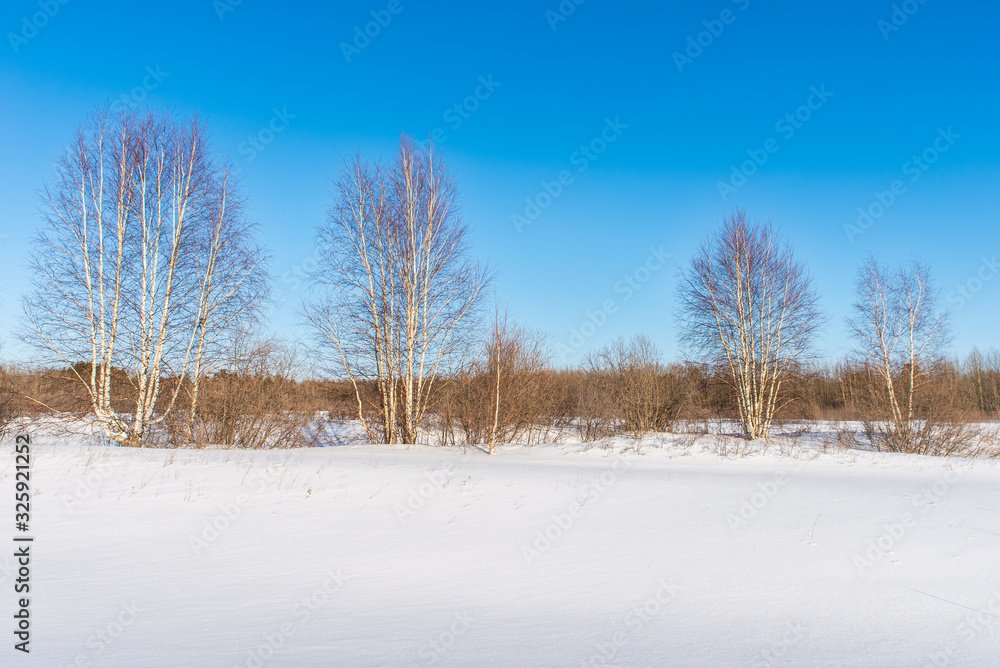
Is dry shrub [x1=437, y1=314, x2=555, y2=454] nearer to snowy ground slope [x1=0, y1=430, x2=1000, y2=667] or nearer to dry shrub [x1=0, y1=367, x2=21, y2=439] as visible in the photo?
snowy ground slope [x1=0, y1=430, x2=1000, y2=667]

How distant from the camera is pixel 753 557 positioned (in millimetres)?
5816

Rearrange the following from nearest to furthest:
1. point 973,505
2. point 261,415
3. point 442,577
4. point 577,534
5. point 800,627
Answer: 1. point 800,627
2. point 442,577
3. point 577,534
4. point 973,505
5. point 261,415

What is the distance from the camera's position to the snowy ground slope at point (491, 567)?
3809mm

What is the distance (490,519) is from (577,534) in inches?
50.8

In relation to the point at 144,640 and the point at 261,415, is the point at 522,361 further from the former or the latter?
the point at 144,640

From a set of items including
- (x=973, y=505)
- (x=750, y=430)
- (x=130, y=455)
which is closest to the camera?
A: (x=973, y=505)

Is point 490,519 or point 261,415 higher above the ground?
point 261,415

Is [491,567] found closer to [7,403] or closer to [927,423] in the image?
[7,403]

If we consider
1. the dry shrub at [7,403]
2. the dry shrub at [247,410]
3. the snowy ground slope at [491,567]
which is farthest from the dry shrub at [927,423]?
the dry shrub at [7,403]

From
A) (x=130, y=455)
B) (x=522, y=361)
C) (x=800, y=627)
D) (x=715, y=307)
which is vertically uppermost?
(x=715, y=307)

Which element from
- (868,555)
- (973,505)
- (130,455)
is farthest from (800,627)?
(130,455)

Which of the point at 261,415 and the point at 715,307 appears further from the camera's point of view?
the point at 715,307

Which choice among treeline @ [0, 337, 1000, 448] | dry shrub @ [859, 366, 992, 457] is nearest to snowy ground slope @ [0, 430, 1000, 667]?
treeline @ [0, 337, 1000, 448]

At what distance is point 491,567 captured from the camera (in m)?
5.65
